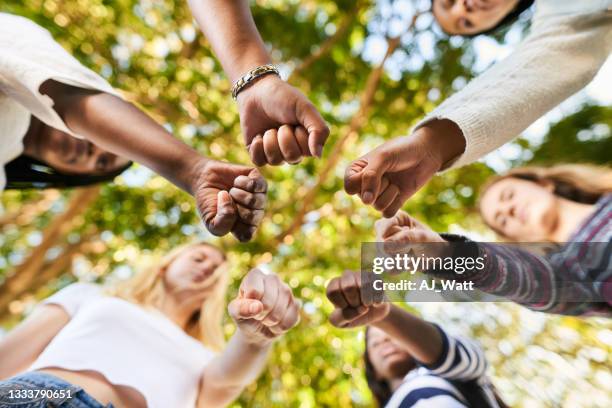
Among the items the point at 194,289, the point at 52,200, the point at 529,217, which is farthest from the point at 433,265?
the point at 52,200

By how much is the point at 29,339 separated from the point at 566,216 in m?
1.67

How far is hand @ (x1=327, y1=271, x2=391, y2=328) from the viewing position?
1.13 m

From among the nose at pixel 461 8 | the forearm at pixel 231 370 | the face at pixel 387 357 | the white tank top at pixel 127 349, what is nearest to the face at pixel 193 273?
the white tank top at pixel 127 349

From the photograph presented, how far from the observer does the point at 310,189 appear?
3.31 metres

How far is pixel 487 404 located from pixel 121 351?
985 millimetres

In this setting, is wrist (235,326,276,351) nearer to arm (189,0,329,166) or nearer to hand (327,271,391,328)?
hand (327,271,391,328)

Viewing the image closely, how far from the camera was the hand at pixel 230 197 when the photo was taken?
92 centimetres

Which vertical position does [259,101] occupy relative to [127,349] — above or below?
above

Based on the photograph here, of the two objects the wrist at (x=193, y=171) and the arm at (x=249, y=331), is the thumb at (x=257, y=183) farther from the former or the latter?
the arm at (x=249, y=331)

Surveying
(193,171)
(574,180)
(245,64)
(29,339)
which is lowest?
(29,339)

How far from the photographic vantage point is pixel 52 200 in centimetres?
418

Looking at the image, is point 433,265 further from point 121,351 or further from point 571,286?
point 121,351

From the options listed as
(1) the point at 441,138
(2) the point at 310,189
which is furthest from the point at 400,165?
(2) the point at 310,189

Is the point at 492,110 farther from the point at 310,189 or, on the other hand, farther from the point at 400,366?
the point at 310,189
